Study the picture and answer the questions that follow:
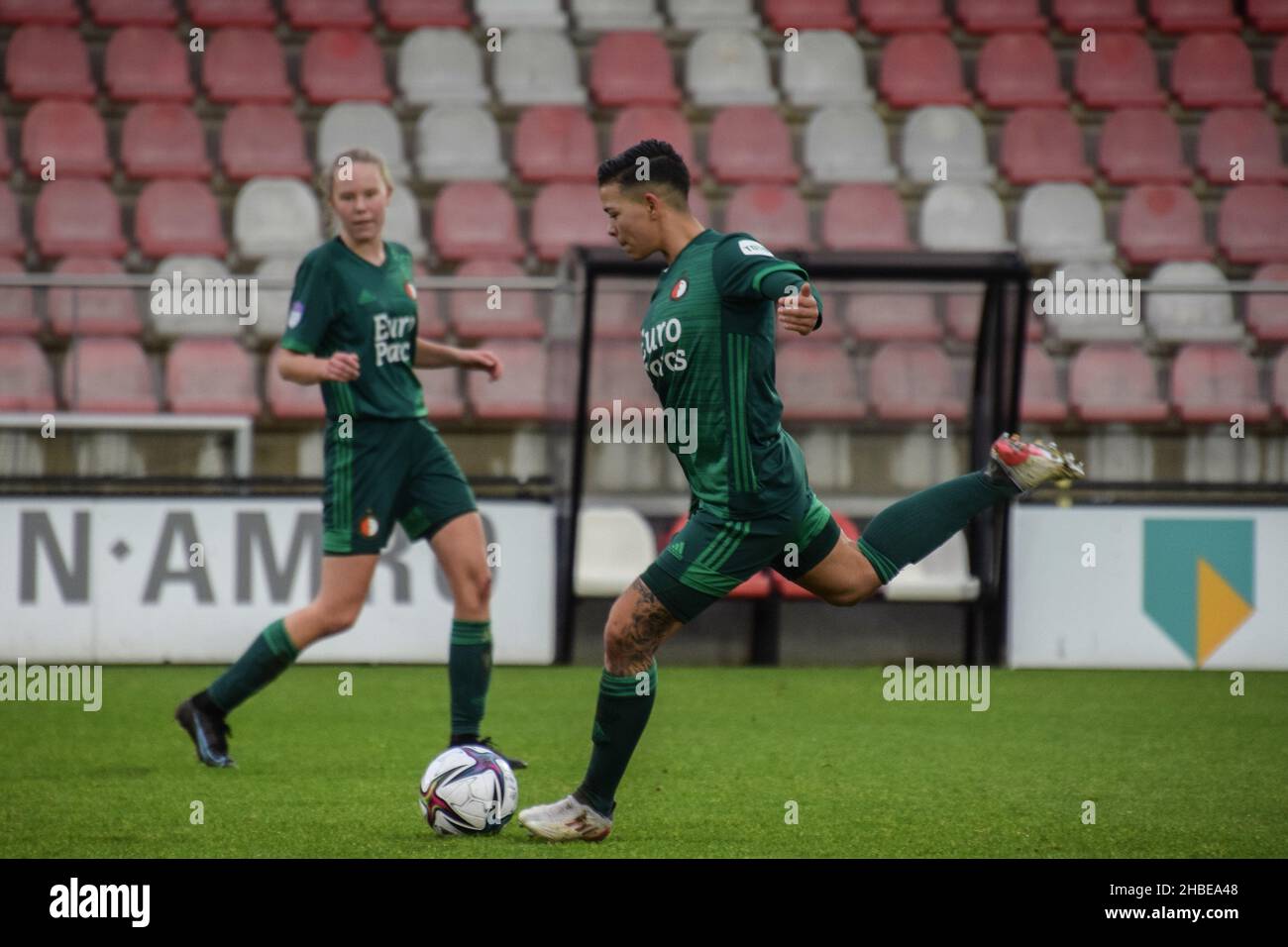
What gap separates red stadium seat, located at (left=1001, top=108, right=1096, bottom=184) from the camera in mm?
13492

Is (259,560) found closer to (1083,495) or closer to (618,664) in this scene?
(1083,495)

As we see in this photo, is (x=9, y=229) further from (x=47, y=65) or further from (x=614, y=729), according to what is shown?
(x=614, y=729)

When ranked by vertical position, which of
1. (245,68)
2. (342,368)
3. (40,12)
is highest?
(40,12)

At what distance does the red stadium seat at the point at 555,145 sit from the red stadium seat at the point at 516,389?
10.5 feet

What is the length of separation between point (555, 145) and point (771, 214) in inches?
69.6

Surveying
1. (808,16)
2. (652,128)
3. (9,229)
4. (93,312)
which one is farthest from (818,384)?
(9,229)

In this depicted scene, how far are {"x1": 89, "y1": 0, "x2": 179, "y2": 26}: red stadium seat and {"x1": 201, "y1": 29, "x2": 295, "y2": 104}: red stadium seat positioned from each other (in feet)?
1.42

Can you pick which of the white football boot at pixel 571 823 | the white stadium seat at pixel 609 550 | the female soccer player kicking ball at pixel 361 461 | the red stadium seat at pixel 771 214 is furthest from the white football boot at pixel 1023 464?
the red stadium seat at pixel 771 214

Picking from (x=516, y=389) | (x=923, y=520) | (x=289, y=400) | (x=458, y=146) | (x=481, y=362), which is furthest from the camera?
(x=458, y=146)

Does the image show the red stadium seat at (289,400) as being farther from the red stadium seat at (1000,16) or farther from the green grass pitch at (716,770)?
the red stadium seat at (1000,16)

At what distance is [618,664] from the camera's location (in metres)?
4.64

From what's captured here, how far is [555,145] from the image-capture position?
43.8ft
